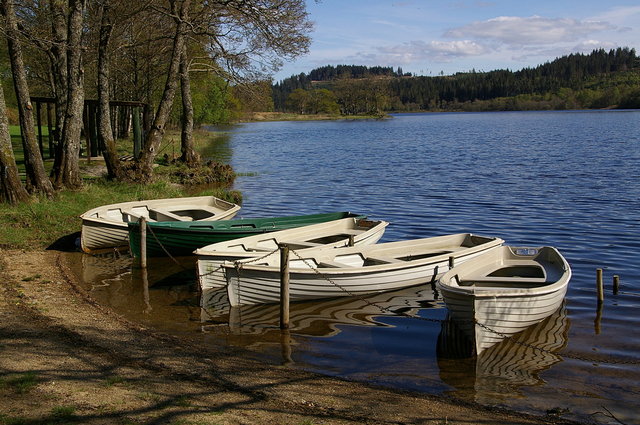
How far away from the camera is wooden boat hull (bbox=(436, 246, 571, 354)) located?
31.7ft

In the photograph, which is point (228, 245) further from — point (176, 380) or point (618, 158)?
point (618, 158)

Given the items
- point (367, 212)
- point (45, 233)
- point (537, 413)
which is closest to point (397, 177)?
point (367, 212)

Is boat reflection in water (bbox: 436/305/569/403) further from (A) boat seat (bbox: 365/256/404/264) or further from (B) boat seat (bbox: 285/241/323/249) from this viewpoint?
(B) boat seat (bbox: 285/241/323/249)

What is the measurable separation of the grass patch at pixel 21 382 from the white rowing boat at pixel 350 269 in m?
4.77

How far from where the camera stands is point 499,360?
9.59 meters

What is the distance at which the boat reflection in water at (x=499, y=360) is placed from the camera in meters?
8.59

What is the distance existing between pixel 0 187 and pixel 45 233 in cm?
203

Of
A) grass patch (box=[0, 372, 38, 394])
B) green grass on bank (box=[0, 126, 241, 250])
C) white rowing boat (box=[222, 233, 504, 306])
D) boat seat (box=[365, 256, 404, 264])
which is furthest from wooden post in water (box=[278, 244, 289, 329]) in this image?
green grass on bank (box=[0, 126, 241, 250])

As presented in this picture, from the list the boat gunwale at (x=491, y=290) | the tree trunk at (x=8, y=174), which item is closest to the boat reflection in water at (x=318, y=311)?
the boat gunwale at (x=491, y=290)

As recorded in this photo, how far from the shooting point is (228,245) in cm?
1346

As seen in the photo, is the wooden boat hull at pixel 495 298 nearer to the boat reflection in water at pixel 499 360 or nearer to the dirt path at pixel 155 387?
the boat reflection in water at pixel 499 360

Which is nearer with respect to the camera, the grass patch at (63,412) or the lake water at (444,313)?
the grass patch at (63,412)

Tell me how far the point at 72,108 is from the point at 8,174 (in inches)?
127

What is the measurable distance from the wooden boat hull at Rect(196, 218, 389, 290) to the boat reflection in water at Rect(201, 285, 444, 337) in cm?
45
